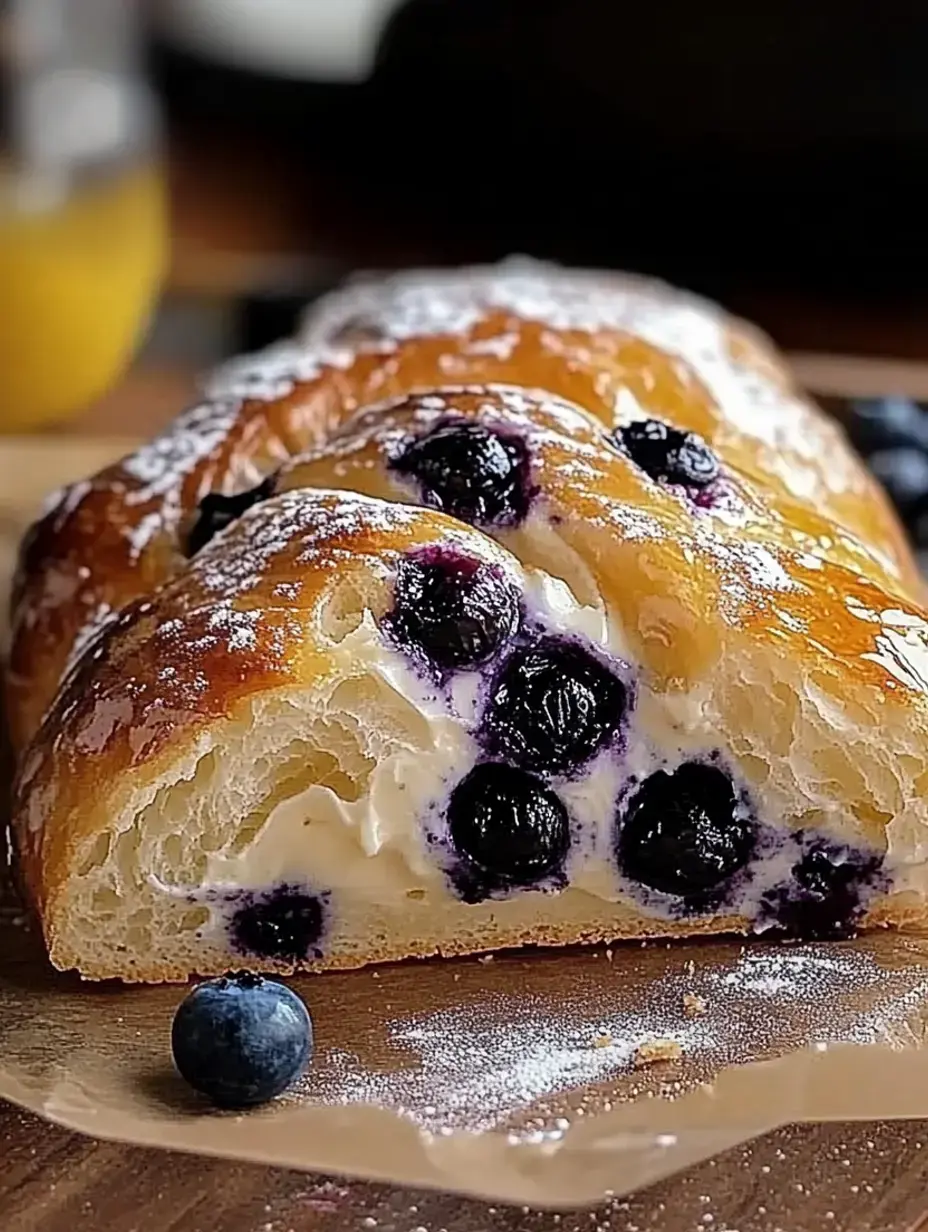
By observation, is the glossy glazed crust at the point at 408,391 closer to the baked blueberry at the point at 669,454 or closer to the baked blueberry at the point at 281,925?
the baked blueberry at the point at 669,454

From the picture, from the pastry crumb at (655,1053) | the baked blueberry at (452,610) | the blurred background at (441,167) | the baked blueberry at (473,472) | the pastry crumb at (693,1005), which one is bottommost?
the blurred background at (441,167)

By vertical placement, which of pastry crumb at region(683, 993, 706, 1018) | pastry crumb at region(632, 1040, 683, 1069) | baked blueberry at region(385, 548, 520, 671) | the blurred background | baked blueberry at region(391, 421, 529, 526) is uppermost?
baked blueberry at region(391, 421, 529, 526)

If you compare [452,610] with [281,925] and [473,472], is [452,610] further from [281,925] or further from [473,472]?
[281,925]

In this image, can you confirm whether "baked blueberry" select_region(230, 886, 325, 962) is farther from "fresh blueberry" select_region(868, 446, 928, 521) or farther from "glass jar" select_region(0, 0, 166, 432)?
"glass jar" select_region(0, 0, 166, 432)

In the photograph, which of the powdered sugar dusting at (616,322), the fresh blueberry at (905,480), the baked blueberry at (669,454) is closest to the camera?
the baked blueberry at (669,454)

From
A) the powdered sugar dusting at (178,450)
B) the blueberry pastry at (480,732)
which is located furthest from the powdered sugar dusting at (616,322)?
the blueberry pastry at (480,732)

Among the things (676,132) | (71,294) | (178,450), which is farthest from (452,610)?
(676,132)

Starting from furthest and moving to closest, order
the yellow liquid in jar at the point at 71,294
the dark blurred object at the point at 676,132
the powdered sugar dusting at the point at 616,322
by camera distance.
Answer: the dark blurred object at the point at 676,132
the yellow liquid in jar at the point at 71,294
the powdered sugar dusting at the point at 616,322

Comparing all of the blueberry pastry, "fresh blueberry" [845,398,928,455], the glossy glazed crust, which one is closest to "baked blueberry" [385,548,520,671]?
the blueberry pastry
